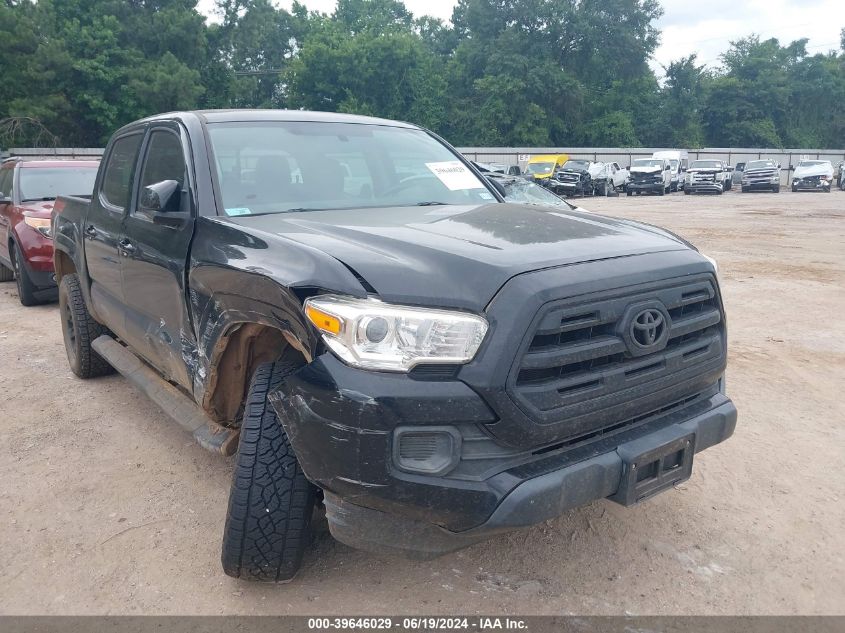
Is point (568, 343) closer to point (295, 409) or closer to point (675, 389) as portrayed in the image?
point (675, 389)

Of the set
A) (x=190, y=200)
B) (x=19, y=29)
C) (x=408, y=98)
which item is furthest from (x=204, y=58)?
(x=190, y=200)

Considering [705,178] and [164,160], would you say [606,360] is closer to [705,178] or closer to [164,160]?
[164,160]

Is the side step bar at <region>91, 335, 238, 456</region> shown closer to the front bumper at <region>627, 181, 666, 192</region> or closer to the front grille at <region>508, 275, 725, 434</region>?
the front grille at <region>508, 275, 725, 434</region>

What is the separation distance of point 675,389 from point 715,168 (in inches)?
1368

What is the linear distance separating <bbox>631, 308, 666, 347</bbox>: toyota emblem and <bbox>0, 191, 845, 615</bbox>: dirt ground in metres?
1.01

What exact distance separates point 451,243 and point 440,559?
4.46 feet

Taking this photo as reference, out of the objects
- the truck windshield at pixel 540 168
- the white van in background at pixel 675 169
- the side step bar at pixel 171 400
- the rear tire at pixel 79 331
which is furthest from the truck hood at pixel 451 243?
the white van in background at pixel 675 169

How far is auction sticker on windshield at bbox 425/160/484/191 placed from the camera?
3.97 meters

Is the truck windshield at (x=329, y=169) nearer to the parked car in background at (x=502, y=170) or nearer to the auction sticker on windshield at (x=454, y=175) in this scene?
the auction sticker on windshield at (x=454, y=175)

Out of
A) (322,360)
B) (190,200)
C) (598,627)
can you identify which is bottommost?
(598,627)

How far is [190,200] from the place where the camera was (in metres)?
3.21

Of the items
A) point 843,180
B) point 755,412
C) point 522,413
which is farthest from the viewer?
point 843,180

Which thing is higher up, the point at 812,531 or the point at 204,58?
the point at 204,58

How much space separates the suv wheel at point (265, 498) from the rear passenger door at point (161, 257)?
0.75 meters
